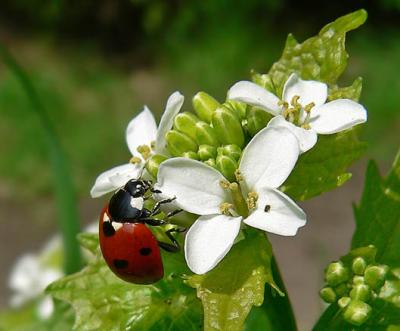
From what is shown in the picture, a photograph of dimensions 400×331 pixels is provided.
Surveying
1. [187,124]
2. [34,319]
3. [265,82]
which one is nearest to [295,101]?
[265,82]

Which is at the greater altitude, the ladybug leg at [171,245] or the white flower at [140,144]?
the white flower at [140,144]

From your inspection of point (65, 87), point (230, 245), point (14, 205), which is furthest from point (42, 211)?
point (230, 245)

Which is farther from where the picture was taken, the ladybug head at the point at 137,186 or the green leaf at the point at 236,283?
the ladybug head at the point at 137,186

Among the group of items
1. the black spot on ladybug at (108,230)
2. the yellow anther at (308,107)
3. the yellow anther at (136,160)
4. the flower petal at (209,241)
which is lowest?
the black spot on ladybug at (108,230)

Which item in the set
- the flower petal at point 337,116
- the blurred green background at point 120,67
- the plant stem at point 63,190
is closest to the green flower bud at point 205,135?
the flower petal at point 337,116

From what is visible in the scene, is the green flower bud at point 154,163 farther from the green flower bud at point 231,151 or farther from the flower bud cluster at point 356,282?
the flower bud cluster at point 356,282

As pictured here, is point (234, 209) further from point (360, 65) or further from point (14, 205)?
point (360, 65)

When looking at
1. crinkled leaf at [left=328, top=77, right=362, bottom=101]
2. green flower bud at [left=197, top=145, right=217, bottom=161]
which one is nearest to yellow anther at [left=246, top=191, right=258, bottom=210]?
green flower bud at [left=197, top=145, right=217, bottom=161]
